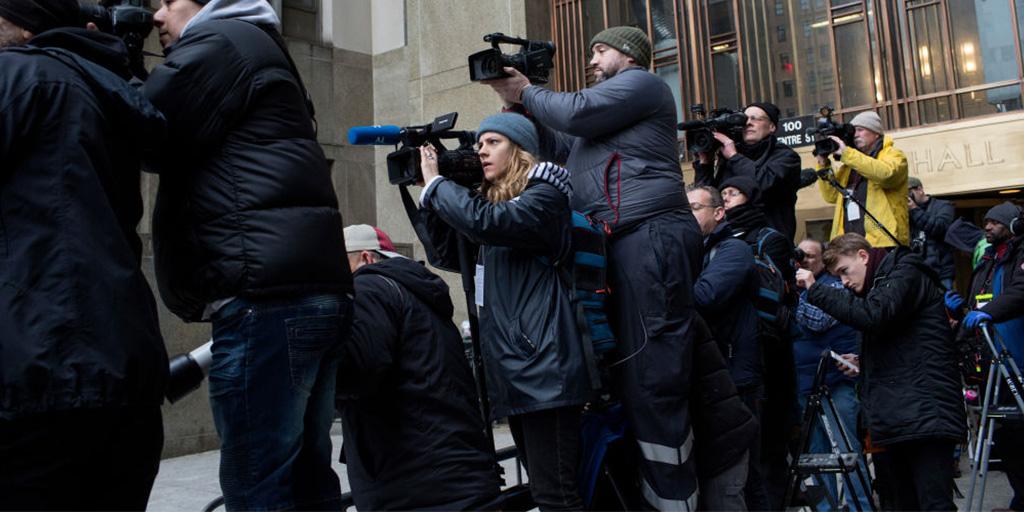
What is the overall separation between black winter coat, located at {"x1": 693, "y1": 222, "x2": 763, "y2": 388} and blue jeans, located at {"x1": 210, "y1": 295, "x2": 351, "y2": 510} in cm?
262

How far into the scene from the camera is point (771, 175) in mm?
6023

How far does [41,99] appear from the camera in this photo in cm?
237

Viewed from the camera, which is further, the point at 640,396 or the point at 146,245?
the point at 146,245

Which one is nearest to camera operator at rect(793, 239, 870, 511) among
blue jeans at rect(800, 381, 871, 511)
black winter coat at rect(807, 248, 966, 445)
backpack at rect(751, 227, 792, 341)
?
blue jeans at rect(800, 381, 871, 511)

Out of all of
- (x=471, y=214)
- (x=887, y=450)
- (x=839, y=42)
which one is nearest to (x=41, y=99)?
(x=471, y=214)

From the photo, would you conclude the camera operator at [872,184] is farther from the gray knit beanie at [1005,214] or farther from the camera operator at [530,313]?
the camera operator at [530,313]

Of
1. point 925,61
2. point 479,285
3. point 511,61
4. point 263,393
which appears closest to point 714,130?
point 511,61

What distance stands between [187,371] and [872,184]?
5820mm

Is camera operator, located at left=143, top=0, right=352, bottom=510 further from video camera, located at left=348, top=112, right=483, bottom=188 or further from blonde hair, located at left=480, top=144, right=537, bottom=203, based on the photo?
blonde hair, located at left=480, top=144, right=537, bottom=203

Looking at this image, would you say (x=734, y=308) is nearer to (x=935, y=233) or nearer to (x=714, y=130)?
(x=714, y=130)

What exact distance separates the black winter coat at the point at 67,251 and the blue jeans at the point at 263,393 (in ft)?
0.74

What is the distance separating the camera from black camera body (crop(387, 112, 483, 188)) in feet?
12.7

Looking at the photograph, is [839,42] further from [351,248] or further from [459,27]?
[351,248]

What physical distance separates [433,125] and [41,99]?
1841 mm
